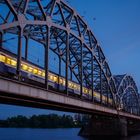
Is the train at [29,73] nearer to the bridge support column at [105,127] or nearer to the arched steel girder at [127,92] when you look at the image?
the bridge support column at [105,127]

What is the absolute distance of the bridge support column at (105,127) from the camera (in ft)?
291

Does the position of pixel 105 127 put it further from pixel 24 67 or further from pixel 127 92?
pixel 24 67

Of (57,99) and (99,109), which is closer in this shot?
(57,99)

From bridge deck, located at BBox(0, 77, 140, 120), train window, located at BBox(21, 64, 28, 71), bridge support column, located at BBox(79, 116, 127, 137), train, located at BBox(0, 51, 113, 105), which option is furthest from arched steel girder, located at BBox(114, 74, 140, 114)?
train window, located at BBox(21, 64, 28, 71)

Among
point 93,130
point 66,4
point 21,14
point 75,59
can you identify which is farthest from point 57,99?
point 93,130

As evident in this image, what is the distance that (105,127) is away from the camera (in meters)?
90.1

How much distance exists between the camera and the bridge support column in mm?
88562

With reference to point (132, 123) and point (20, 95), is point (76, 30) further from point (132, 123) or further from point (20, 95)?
point (132, 123)

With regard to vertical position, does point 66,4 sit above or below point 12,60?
above

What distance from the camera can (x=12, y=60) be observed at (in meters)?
37.5

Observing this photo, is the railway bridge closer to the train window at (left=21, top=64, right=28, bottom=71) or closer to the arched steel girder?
the train window at (left=21, top=64, right=28, bottom=71)

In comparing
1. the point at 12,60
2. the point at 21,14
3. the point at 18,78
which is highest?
the point at 21,14

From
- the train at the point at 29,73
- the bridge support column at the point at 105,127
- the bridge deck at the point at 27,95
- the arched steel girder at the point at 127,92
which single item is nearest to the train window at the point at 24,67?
the train at the point at 29,73

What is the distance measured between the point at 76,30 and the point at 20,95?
101ft
